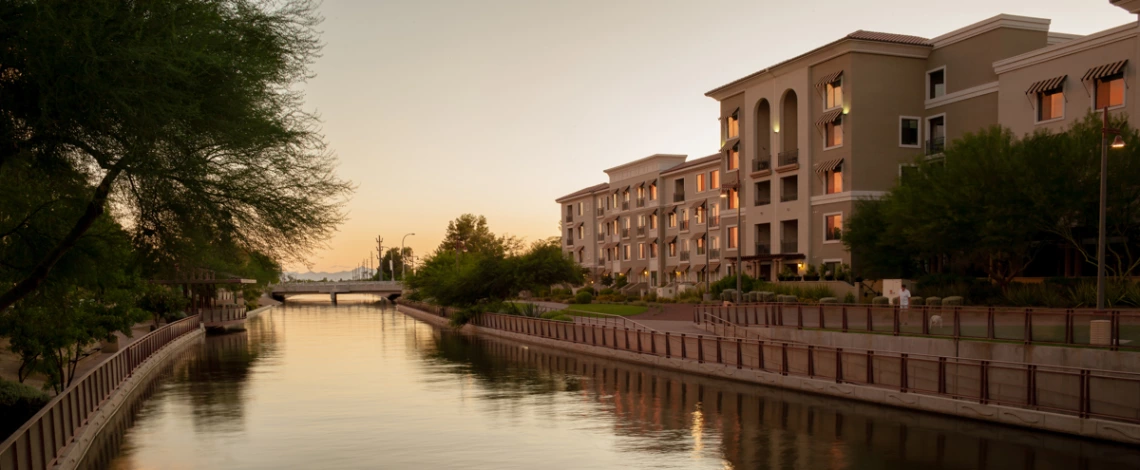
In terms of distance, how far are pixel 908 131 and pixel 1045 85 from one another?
12.4 meters

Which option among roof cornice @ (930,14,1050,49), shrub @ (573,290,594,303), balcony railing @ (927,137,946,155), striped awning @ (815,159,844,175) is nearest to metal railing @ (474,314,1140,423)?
striped awning @ (815,159,844,175)

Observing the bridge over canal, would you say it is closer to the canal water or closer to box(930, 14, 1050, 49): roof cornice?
box(930, 14, 1050, 49): roof cornice

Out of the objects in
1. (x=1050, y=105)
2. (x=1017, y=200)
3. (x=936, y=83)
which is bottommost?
(x=1017, y=200)

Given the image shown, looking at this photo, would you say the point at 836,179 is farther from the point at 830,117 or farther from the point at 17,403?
the point at 17,403

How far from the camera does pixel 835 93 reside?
58.9 m

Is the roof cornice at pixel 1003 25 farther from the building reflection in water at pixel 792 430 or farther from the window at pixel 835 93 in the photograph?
the building reflection in water at pixel 792 430

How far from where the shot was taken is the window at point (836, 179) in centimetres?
5838

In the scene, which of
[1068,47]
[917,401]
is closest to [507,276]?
[1068,47]

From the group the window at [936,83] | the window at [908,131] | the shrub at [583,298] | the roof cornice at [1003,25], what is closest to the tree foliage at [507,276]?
the shrub at [583,298]

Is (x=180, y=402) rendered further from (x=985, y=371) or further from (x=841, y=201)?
(x=841, y=201)

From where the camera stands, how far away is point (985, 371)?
20469 millimetres

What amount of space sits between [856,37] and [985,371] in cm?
3952

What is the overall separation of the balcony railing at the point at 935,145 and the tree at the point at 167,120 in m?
47.9

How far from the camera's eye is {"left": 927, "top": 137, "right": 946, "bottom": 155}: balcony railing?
57.2 m
